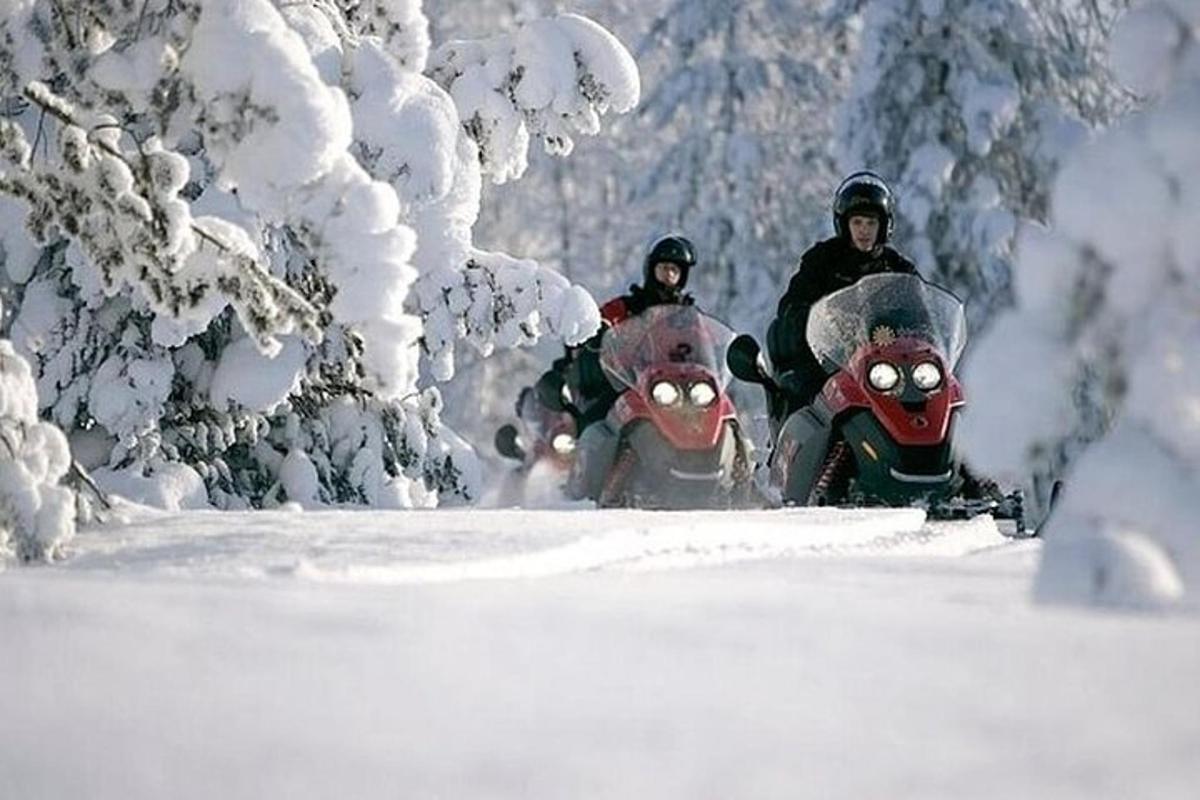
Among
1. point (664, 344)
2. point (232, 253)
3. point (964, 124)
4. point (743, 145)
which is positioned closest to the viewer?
point (232, 253)

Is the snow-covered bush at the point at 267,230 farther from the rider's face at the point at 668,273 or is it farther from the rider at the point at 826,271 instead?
the rider's face at the point at 668,273

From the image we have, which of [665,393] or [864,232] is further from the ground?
[864,232]

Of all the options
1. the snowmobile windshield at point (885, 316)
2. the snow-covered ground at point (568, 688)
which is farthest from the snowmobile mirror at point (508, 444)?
the snow-covered ground at point (568, 688)

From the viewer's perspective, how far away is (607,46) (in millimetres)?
9867

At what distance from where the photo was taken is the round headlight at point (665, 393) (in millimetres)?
12109

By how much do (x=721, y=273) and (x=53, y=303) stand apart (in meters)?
18.0

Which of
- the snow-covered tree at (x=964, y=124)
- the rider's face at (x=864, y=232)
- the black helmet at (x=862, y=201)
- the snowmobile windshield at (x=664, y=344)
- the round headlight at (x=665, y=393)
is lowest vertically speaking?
the round headlight at (x=665, y=393)

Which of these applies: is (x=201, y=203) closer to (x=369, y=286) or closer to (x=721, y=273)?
(x=369, y=286)

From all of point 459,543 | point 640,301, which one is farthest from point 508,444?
point 459,543

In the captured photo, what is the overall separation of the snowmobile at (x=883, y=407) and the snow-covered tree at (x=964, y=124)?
11.0 metres

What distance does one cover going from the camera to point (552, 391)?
48.7 feet

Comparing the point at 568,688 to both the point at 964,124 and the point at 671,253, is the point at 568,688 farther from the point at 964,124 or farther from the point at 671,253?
the point at 964,124

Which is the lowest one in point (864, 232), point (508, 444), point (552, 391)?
point (508, 444)

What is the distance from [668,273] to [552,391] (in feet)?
5.39
